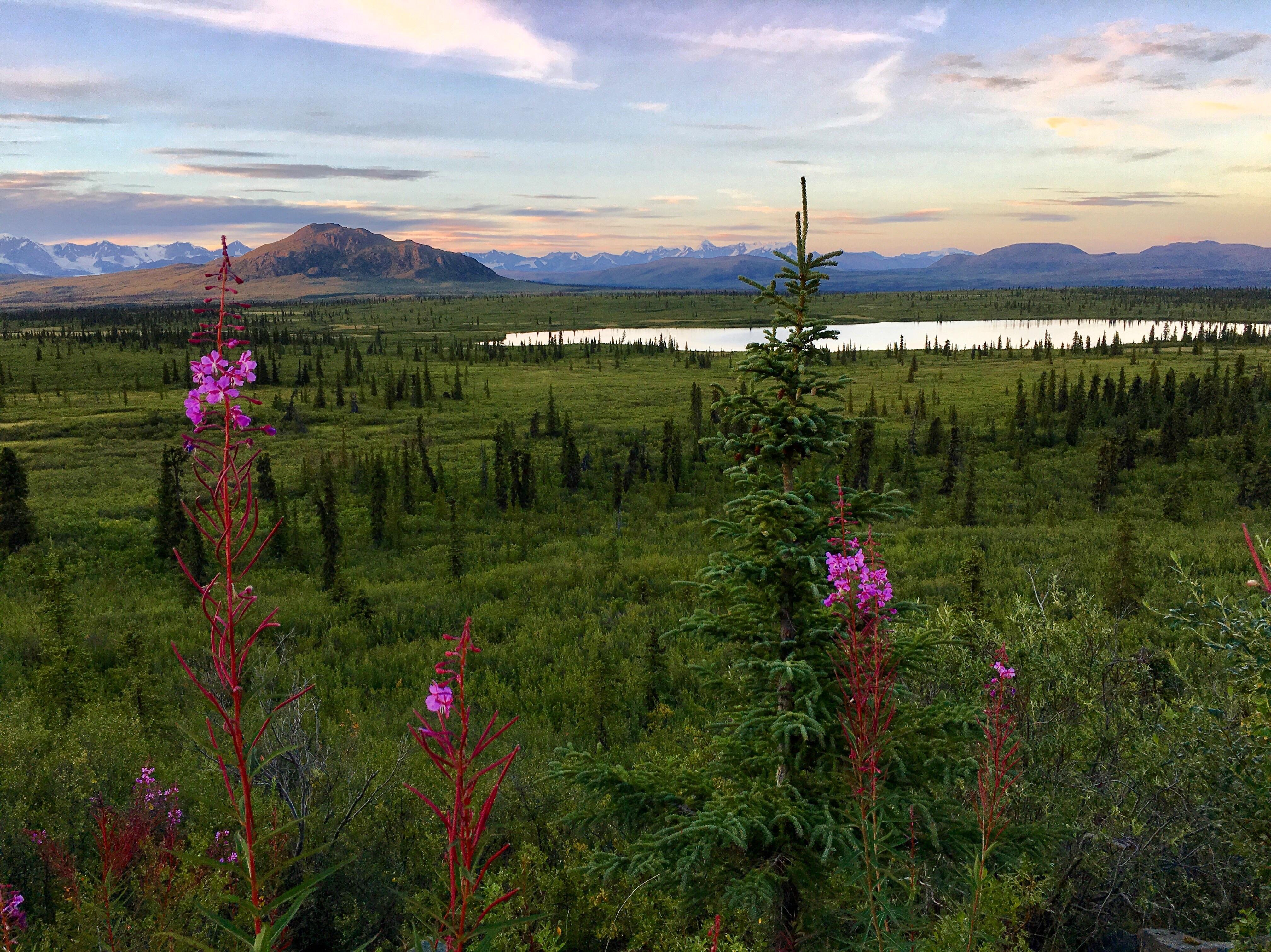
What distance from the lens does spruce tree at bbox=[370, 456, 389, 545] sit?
2461 cm

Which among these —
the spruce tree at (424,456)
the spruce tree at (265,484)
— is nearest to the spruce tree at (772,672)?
the spruce tree at (265,484)

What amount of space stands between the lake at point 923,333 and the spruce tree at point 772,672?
8979 cm

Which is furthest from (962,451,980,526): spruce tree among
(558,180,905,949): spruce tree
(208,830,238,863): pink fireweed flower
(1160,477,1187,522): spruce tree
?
(208,830,238,863): pink fireweed flower

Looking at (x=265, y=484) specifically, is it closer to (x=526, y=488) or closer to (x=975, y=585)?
(x=526, y=488)

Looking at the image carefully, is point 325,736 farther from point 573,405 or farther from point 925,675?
point 573,405

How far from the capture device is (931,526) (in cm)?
2434

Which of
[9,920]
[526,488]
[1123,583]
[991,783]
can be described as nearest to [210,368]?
[991,783]

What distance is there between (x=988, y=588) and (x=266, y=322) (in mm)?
135685

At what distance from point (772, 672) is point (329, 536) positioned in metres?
18.6

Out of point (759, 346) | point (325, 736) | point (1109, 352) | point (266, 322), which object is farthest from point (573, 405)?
point (266, 322)

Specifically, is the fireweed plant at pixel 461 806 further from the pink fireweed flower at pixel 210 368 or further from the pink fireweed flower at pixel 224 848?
the pink fireweed flower at pixel 224 848

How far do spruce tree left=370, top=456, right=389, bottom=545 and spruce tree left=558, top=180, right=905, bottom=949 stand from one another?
20.4 meters

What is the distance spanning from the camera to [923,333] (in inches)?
5541

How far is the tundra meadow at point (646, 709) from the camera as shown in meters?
3.46
